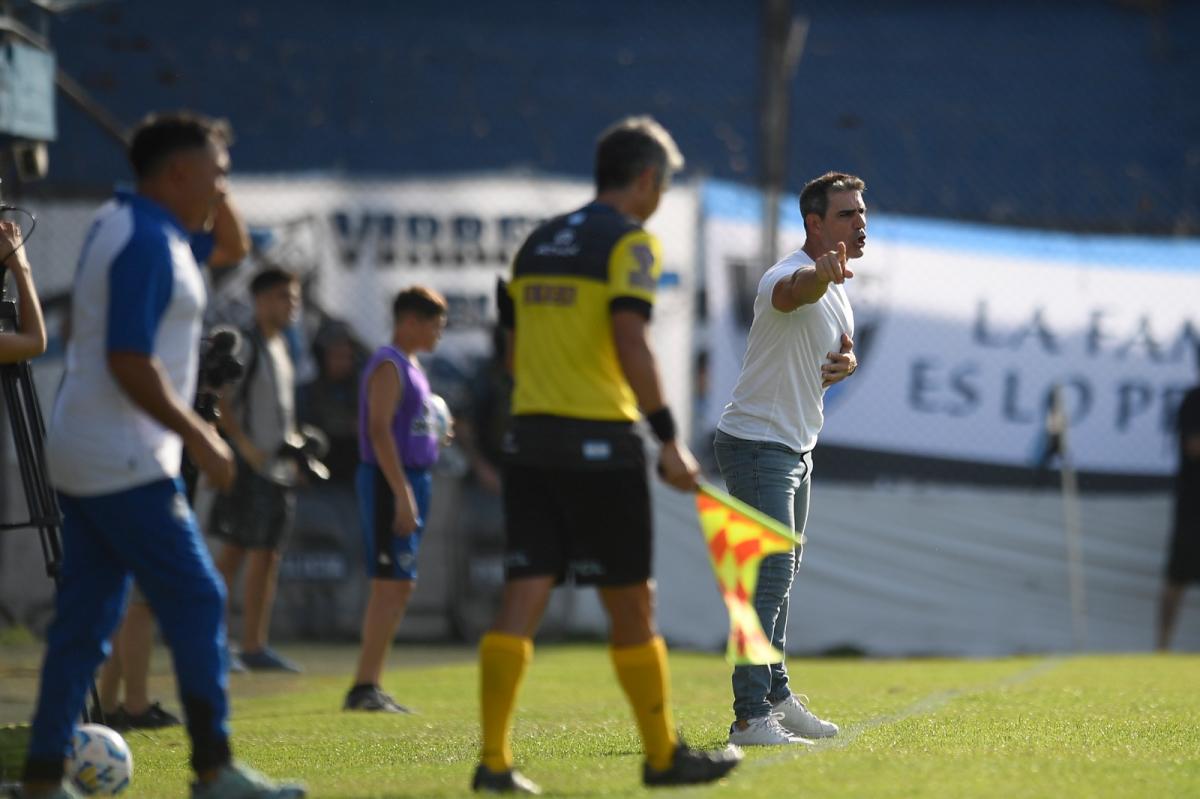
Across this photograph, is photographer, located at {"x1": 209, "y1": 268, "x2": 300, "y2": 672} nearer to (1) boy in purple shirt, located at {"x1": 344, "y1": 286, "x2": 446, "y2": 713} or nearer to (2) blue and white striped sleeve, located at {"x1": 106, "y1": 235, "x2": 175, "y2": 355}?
(1) boy in purple shirt, located at {"x1": 344, "y1": 286, "x2": 446, "y2": 713}

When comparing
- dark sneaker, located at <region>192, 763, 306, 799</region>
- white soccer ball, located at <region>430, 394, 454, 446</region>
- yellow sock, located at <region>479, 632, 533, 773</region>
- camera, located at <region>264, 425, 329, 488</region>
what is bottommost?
dark sneaker, located at <region>192, 763, 306, 799</region>

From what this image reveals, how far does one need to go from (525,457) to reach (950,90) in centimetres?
1052

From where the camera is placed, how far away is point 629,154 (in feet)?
16.3

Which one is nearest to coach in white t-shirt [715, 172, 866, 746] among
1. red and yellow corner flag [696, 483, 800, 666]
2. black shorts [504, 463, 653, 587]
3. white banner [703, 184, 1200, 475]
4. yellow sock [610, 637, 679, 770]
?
red and yellow corner flag [696, 483, 800, 666]

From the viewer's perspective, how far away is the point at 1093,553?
13312 millimetres

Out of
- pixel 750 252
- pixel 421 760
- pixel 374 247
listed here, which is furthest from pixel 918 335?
pixel 421 760

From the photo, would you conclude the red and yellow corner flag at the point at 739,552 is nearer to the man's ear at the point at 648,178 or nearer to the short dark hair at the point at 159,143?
the man's ear at the point at 648,178

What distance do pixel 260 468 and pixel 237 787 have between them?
5833 millimetres

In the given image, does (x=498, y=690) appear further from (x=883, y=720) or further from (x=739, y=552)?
(x=883, y=720)

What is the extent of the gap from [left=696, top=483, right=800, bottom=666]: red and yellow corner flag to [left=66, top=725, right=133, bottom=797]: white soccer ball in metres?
1.92

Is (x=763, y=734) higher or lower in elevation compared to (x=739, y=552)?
lower

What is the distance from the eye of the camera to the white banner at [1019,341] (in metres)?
13.6

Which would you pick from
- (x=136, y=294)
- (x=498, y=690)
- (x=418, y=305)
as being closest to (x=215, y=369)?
(x=418, y=305)

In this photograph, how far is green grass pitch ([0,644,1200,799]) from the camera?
4996 mm
